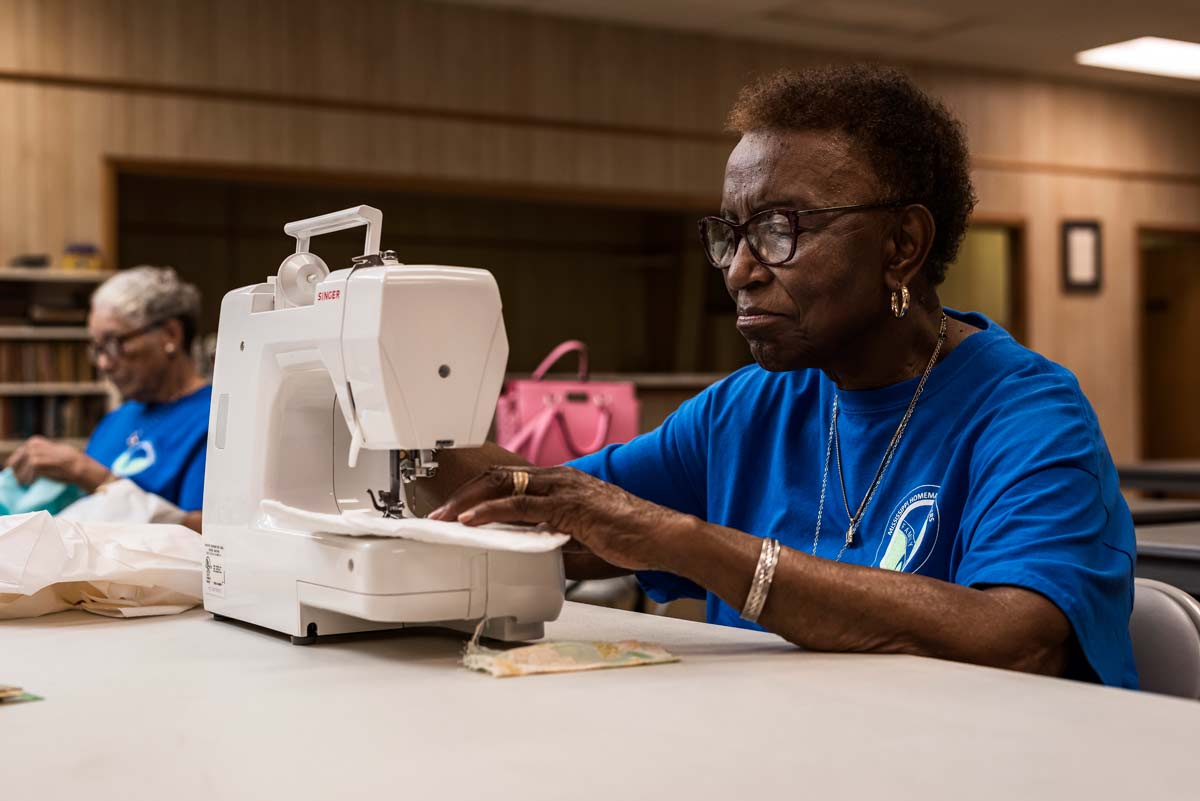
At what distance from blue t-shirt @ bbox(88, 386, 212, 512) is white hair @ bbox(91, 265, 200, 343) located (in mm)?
221

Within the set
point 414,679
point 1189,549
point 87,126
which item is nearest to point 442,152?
point 87,126

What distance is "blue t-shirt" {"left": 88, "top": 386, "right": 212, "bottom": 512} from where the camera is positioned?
2928mm

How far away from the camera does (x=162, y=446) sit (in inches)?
119

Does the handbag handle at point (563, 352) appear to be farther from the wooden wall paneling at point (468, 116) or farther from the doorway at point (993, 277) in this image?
the doorway at point (993, 277)

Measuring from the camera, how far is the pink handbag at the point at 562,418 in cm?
416

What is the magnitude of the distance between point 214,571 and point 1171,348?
29.7 ft

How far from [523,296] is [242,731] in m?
8.21

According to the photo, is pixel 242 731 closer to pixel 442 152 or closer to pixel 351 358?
pixel 351 358

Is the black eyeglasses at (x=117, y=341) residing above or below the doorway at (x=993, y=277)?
below

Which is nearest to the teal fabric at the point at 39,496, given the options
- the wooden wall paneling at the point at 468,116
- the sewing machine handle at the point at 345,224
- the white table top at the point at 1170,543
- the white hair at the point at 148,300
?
the white hair at the point at 148,300

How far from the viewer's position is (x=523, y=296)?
9094 millimetres

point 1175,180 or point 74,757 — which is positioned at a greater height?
point 1175,180

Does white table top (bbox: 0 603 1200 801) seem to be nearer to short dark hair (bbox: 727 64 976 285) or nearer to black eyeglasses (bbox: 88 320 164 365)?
short dark hair (bbox: 727 64 976 285)

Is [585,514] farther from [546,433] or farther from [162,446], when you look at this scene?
[546,433]
